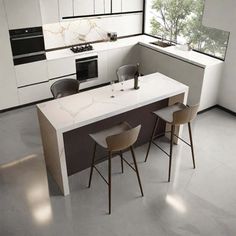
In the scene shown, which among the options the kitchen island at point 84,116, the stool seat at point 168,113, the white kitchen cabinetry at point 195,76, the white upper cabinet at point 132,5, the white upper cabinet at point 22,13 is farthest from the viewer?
the white upper cabinet at point 132,5

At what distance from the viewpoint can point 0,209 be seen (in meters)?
3.20

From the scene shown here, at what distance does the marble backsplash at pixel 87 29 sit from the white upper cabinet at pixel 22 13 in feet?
2.40

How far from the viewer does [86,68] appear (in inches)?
221

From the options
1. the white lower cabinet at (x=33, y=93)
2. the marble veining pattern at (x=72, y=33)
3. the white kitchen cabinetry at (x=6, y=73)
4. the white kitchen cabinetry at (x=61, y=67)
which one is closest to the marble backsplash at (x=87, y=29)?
the marble veining pattern at (x=72, y=33)

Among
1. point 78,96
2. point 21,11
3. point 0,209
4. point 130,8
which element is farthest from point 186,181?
point 130,8

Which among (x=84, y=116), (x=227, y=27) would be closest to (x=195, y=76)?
(x=227, y=27)

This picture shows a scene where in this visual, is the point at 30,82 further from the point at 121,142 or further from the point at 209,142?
the point at 209,142

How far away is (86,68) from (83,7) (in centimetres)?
115

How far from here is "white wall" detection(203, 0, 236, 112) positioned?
4.47 m

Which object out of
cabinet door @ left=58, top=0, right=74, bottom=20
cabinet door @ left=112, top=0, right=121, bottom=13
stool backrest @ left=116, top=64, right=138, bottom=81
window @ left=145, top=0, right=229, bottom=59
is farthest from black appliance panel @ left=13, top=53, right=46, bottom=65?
window @ left=145, top=0, right=229, bottom=59

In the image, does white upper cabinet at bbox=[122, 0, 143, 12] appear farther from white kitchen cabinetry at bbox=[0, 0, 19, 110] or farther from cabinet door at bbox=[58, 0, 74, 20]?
white kitchen cabinetry at bbox=[0, 0, 19, 110]

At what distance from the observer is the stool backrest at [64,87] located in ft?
13.3

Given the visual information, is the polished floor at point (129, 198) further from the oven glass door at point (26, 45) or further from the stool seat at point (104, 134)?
the oven glass door at point (26, 45)

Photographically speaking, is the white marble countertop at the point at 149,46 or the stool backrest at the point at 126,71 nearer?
the stool backrest at the point at 126,71
